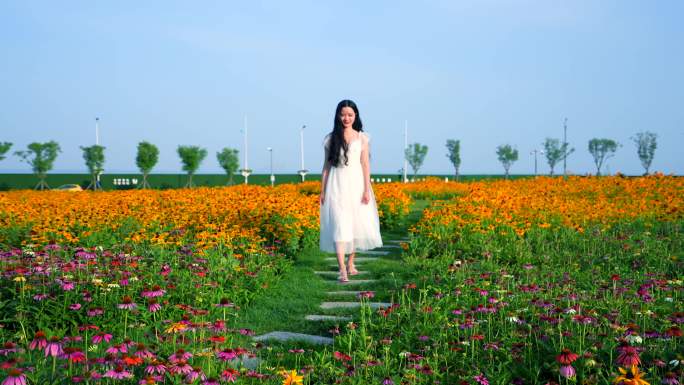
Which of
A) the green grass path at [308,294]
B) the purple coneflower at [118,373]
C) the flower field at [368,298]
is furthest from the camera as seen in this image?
the green grass path at [308,294]

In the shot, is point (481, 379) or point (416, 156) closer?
point (481, 379)

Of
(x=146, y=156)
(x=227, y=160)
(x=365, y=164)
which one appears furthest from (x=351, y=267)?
(x=227, y=160)

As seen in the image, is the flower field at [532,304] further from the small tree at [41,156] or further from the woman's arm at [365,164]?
the small tree at [41,156]

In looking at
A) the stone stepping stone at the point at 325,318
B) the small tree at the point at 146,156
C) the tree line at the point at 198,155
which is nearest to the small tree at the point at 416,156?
the tree line at the point at 198,155

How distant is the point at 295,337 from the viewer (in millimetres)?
5219

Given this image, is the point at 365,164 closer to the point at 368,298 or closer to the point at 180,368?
A: the point at 368,298

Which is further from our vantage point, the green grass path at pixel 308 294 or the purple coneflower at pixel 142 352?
the green grass path at pixel 308 294

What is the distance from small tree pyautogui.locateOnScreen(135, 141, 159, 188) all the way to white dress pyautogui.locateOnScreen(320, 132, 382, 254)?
30904mm

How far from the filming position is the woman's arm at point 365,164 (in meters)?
7.62

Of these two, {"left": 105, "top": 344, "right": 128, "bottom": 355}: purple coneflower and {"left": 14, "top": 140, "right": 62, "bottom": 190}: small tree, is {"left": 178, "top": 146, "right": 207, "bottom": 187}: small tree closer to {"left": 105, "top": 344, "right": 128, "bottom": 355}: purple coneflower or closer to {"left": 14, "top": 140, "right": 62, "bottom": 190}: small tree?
{"left": 14, "top": 140, "right": 62, "bottom": 190}: small tree

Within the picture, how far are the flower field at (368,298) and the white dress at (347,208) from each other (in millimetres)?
931

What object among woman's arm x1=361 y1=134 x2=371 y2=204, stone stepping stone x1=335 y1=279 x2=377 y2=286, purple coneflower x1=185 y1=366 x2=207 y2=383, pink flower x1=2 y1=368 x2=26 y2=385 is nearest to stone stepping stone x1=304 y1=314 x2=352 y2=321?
stone stepping stone x1=335 y1=279 x2=377 y2=286

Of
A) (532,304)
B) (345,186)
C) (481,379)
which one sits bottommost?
(481,379)

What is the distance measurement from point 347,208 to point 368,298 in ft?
5.38
